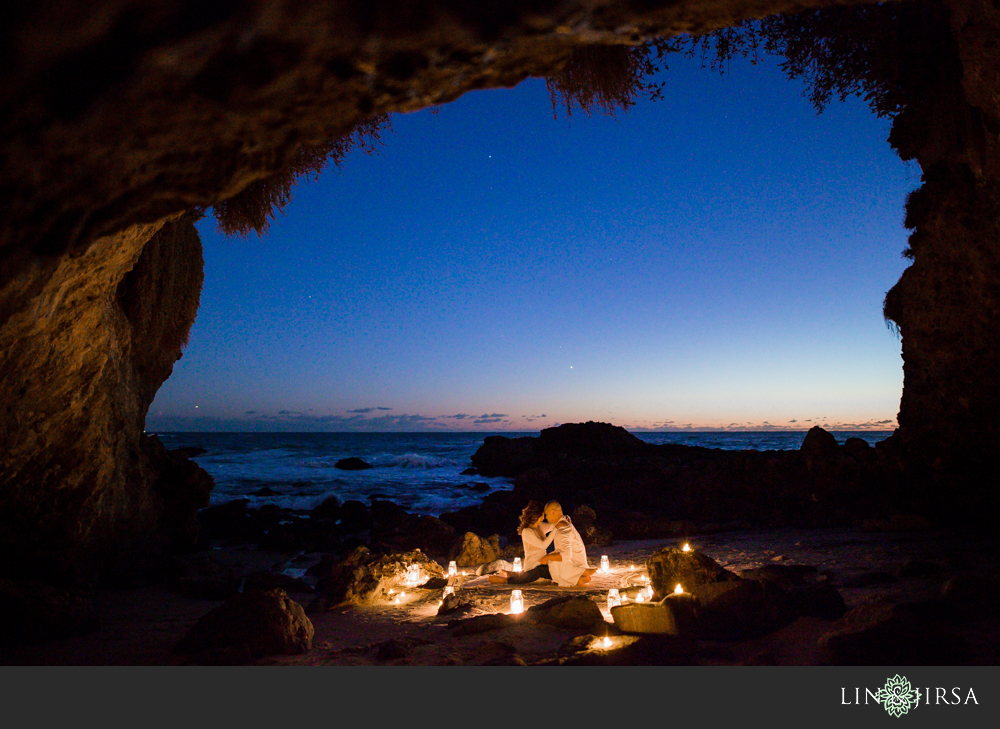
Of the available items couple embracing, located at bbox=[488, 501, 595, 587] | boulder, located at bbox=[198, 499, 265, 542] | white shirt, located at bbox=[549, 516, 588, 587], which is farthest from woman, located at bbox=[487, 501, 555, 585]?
boulder, located at bbox=[198, 499, 265, 542]

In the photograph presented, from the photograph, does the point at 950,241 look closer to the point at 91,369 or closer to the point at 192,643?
the point at 192,643

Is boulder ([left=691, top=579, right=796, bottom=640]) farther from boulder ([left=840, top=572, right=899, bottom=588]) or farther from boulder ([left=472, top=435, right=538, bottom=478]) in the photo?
boulder ([left=472, top=435, right=538, bottom=478])

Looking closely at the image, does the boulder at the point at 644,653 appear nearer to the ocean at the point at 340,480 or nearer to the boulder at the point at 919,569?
the boulder at the point at 919,569

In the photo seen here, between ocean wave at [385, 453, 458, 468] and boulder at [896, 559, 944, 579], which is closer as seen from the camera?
boulder at [896, 559, 944, 579]

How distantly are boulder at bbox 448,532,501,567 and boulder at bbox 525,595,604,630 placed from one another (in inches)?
123

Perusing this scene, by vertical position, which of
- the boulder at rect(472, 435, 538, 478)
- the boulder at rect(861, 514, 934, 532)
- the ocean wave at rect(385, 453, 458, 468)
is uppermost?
the boulder at rect(861, 514, 934, 532)

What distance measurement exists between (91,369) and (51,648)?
2433mm

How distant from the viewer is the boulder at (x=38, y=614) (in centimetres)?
397

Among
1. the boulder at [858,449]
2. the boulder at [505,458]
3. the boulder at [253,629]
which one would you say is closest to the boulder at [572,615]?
the boulder at [253,629]

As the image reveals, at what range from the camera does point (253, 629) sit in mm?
3678
